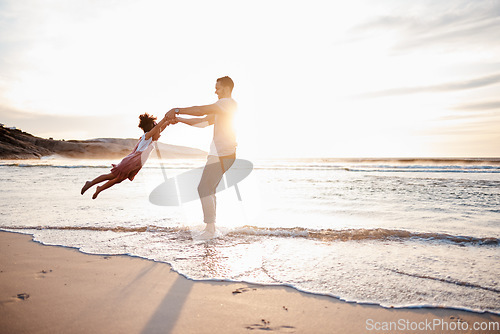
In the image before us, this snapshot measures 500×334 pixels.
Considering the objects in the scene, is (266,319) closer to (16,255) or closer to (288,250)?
(288,250)

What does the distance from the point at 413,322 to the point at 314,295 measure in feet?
2.57

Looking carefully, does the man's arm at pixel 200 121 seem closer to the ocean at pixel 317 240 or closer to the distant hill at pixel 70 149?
the ocean at pixel 317 240

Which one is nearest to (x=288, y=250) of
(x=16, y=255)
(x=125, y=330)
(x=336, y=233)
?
(x=336, y=233)

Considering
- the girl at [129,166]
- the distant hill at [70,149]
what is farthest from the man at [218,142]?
the distant hill at [70,149]

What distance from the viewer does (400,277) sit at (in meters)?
3.13

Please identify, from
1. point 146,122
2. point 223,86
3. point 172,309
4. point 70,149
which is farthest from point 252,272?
A: point 70,149

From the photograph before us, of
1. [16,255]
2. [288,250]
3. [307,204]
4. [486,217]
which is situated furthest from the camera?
[307,204]

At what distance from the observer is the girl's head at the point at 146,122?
5.61m

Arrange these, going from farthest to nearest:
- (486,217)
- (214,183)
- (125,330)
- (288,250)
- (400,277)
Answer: (486,217) → (214,183) → (288,250) → (400,277) → (125,330)

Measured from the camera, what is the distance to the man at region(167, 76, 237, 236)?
4.66 m

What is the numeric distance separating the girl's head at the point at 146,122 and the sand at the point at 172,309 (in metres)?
2.93

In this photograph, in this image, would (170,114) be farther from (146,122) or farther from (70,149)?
(70,149)

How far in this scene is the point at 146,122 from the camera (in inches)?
222

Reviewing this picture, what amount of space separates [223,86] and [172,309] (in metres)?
3.25
